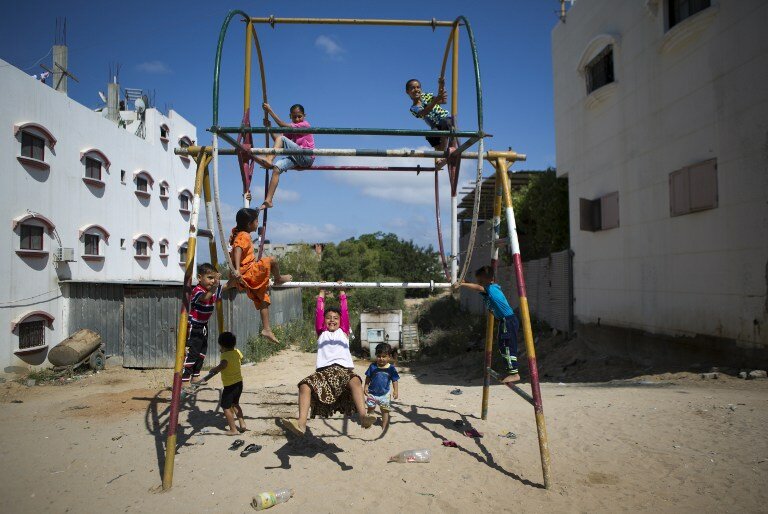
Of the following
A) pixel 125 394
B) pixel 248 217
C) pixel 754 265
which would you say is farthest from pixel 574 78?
pixel 125 394

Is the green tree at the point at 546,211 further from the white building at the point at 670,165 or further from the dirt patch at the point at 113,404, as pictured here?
the dirt patch at the point at 113,404

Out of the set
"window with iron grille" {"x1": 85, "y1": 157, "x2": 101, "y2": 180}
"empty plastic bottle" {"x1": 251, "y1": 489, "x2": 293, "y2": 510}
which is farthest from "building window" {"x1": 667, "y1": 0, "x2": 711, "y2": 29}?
"window with iron grille" {"x1": 85, "y1": 157, "x2": 101, "y2": 180}

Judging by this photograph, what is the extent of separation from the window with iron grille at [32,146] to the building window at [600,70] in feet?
47.4

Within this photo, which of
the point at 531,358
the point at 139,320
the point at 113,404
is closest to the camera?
the point at 531,358

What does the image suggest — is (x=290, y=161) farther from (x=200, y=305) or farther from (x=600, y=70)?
(x=600, y=70)

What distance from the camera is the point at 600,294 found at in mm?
11500

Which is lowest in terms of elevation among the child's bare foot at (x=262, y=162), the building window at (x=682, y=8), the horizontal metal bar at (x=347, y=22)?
the child's bare foot at (x=262, y=162)

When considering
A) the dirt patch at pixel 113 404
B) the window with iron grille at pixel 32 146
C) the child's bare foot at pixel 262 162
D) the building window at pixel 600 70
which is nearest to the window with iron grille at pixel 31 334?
the window with iron grille at pixel 32 146

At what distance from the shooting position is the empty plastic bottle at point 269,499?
3973 mm

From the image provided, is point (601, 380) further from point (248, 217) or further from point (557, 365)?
point (248, 217)

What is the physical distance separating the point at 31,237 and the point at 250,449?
36.3ft

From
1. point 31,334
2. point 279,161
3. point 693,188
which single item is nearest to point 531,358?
point 279,161

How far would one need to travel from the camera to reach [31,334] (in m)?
12.7

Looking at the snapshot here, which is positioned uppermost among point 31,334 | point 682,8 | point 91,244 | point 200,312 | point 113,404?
point 682,8
